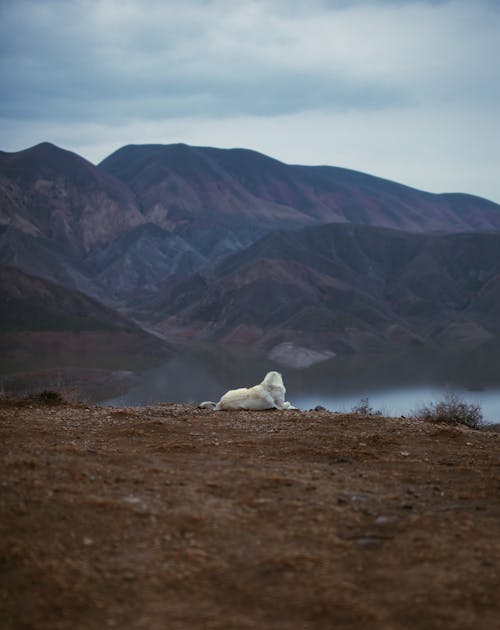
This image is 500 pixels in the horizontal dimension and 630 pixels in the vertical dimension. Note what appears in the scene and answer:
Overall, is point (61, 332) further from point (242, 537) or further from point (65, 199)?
point (65, 199)

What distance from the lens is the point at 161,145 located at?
179 metres

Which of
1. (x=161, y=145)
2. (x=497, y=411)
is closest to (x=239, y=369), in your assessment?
(x=497, y=411)

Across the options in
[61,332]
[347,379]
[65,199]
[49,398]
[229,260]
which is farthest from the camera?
[65,199]

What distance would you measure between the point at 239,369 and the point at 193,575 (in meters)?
56.9

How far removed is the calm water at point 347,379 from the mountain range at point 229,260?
16.2 feet

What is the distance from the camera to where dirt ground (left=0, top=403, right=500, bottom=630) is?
12.0 ft

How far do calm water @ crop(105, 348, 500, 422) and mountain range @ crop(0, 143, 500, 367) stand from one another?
4926 millimetres

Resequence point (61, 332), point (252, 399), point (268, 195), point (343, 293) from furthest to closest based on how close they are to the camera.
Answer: point (268, 195) < point (343, 293) < point (61, 332) < point (252, 399)

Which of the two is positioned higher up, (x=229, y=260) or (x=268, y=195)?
(x=268, y=195)

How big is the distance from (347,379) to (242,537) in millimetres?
52118

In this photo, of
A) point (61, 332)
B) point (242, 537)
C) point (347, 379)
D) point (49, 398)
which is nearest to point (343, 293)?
point (347, 379)

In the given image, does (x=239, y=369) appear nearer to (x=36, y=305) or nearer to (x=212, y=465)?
(x=36, y=305)

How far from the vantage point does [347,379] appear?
55.9 metres

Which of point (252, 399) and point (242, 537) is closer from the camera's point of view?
point (242, 537)
